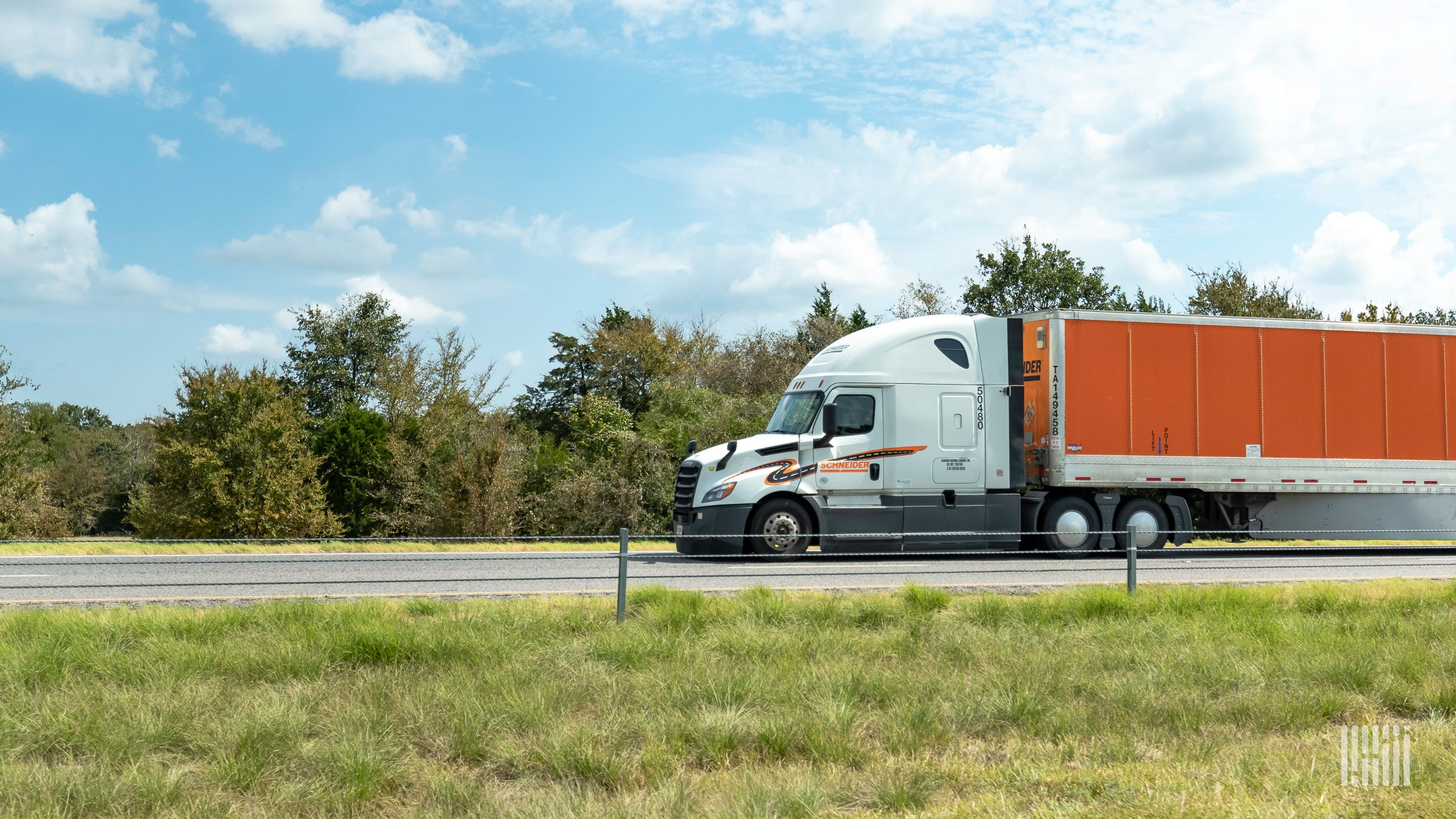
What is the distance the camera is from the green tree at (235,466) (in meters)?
38.4

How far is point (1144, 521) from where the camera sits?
57.6 ft

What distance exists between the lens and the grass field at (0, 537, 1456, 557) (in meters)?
16.8

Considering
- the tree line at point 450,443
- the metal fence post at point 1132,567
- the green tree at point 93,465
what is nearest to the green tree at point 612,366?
the tree line at point 450,443

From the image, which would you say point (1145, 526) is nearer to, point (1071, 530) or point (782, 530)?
point (1071, 530)

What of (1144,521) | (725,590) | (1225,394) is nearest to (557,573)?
(725,590)

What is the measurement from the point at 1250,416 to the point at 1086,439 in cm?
287

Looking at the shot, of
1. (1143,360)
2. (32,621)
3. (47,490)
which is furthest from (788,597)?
(47,490)

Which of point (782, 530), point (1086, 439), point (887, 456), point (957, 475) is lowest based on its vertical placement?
point (782, 530)

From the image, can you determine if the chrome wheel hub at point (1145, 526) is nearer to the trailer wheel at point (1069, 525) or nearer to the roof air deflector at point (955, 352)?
the trailer wheel at point (1069, 525)

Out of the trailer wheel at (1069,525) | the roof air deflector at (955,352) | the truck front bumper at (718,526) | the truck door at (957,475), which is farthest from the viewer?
the trailer wheel at (1069,525)

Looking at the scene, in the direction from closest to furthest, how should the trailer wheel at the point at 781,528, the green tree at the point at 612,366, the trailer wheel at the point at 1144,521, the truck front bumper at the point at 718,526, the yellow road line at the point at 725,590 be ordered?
the yellow road line at the point at 725,590, the truck front bumper at the point at 718,526, the trailer wheel at the point at 781,528, the trailer wheel at the point at 1144,521, the green tree at the point at 612,366

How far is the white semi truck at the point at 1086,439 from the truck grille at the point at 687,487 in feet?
0.11

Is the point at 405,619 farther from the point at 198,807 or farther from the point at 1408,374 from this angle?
the point at 1408,374

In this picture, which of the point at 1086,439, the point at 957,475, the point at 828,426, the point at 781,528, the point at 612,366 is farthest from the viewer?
the point at 612,366
